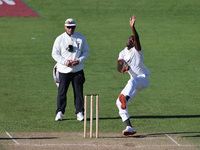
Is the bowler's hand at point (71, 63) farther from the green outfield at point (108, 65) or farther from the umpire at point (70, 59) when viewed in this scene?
the green outfield at point (108, 65)

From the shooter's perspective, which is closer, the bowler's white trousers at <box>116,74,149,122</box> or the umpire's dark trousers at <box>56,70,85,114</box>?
the bowler's white trousers at <box>116,74,149,122</box>

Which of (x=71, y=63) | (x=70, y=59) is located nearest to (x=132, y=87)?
(x=71, y=63)

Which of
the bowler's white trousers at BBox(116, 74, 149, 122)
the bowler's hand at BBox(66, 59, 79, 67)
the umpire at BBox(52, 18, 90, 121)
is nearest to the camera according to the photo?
the bowler's white trousers at BBox(116, 74, 149, 122)

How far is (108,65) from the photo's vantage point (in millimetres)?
18906

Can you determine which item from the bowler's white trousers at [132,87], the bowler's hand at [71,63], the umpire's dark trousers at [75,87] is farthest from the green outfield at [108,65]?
the bowler's hand at [71,63]

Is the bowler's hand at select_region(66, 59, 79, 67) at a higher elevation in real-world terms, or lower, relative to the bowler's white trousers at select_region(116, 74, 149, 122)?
higher

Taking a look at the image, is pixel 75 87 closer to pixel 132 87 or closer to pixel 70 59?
pixel 70 59

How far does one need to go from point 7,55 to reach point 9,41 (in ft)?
8.32

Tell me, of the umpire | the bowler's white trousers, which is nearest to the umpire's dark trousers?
the umpire

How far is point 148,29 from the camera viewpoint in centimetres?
2534

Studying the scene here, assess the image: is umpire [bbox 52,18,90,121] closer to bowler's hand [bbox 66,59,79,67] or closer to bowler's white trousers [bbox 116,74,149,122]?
bowler's hand [bbox 66,59,79,67]

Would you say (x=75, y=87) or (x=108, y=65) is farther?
(x=108, y=65)

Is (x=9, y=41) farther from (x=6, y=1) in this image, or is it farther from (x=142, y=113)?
(x=142, y=113)

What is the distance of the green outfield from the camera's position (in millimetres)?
11688
